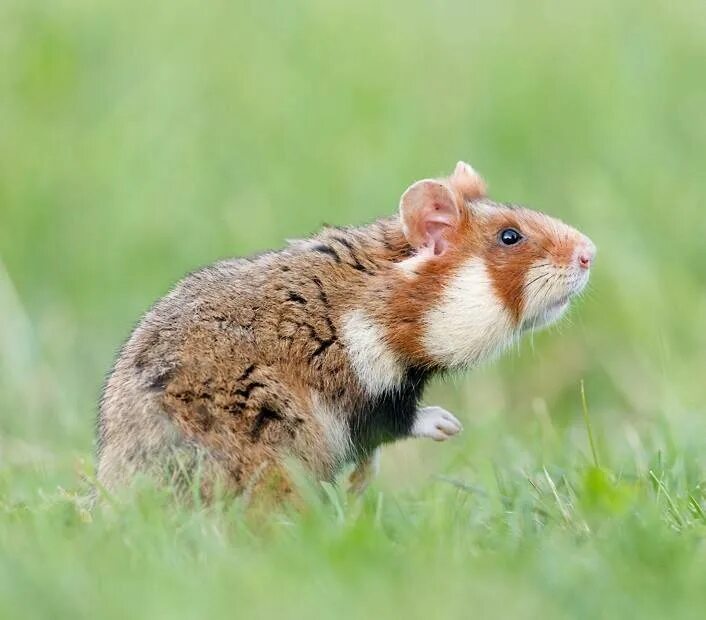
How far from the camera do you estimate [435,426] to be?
580 centimetres

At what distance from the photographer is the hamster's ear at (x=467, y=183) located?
6.05 meters

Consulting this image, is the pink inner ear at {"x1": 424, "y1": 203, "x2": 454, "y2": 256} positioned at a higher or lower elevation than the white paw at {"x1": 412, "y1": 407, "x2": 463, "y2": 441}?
higher

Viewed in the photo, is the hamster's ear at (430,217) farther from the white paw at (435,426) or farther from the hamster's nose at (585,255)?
the white paw at (435,426)

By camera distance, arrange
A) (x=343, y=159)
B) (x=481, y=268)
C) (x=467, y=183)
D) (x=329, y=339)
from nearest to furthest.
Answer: (x=329, y=339) < (x=481, y=268) < (x=467, y=183) < (x=343, y=159)

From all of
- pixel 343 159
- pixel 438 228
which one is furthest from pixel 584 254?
pixel 343 159

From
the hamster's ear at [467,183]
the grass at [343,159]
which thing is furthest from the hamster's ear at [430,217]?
the grass at [343,159]

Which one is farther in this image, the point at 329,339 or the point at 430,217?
the point at 430,217

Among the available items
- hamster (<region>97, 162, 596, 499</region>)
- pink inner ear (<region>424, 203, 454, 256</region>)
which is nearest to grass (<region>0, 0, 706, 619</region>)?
hamster (<region>97, 162, 596, 499</region>)

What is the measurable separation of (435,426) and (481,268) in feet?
2.01

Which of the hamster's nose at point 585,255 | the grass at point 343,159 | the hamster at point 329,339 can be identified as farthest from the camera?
the grass at point 343,159

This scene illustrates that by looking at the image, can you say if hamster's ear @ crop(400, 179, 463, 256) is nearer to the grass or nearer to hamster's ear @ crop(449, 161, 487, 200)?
hamster's ear @ crop(449, 161, 487, 200)

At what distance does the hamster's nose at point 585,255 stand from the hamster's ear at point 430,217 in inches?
18.4

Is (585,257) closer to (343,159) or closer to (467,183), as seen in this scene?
(467,183)

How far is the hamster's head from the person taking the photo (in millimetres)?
5633
